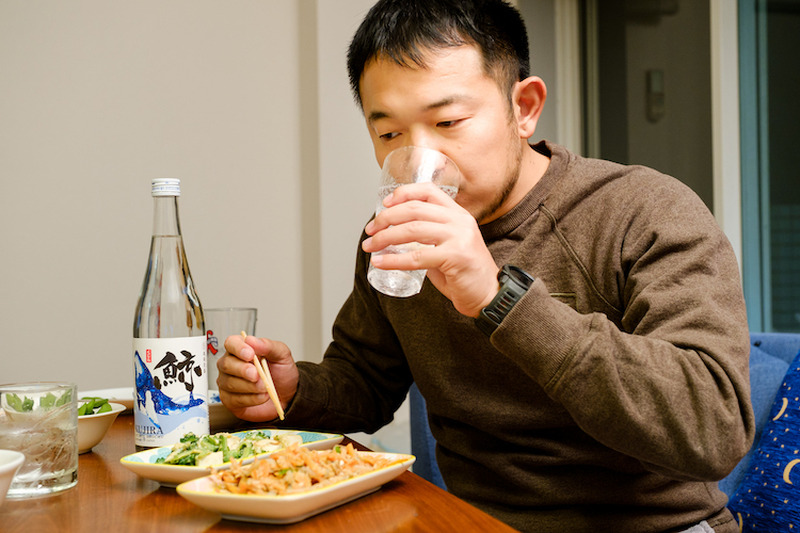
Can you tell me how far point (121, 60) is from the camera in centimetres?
263

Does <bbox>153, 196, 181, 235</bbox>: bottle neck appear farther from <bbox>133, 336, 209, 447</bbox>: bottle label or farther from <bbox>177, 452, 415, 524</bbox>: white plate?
<bbox>177, 452, 415, 524</bbox>: white plate

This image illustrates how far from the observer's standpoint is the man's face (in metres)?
1.03

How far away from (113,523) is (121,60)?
2.35 m

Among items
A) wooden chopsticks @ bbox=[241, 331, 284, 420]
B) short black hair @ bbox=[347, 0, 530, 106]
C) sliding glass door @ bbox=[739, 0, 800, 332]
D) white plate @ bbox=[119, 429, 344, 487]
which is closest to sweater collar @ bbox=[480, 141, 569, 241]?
short black hair @ bbox=[347, 0, 530, 106]

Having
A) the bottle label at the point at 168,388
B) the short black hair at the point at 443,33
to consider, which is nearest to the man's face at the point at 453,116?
the short black hair at the point at 443,33

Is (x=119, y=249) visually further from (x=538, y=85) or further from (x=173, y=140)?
(x=538, y=85)

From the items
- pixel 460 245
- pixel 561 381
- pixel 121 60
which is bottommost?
pixel 561 381

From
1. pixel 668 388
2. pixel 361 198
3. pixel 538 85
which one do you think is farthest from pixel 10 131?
pixel 668 388

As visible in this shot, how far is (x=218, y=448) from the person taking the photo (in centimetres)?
80

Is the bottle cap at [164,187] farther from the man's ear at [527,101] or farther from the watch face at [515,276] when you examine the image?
the man's ear at [527,101]

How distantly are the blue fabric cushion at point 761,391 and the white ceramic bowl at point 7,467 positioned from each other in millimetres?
1118

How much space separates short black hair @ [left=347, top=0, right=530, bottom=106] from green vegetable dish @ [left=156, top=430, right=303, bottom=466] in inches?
22.6

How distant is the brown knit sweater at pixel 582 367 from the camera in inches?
30.3

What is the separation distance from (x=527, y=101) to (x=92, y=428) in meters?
0.84
